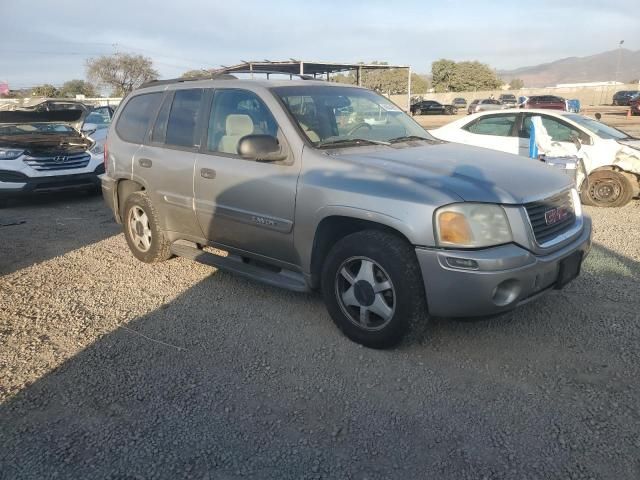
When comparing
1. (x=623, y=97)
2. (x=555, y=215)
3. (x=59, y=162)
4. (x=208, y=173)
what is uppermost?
(x=623, y=97)

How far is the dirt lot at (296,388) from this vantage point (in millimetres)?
2561

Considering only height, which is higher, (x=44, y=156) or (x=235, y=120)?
(x=235, y=120)

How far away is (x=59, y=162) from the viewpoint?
891cm

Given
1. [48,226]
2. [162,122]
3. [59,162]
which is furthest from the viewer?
[59,162]

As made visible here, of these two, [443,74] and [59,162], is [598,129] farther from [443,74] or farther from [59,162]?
[443,74]

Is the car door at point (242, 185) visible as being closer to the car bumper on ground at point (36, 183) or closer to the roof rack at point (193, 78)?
the roof rack at point (193, 78)

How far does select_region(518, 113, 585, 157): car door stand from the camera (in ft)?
26.3

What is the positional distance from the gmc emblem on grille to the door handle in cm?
254

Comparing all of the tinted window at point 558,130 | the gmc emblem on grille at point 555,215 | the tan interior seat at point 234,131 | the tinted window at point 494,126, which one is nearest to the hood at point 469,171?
the gmc emblem on grille at point 555,215

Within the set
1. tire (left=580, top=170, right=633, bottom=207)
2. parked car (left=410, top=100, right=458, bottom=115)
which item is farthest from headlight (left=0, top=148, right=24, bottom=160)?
parked car (left=410, top=100, right=458, bottom=115)

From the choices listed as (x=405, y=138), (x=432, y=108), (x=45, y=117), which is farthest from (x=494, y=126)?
(x=432, y=108)

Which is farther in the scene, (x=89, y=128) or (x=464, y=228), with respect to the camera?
(x=89, y=128)

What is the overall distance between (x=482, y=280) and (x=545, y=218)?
74 centimetres

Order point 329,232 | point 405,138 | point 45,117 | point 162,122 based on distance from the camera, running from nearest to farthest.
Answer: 1. point 329,232
2. point 405,138
3. point 162,122
4. point 45,117
